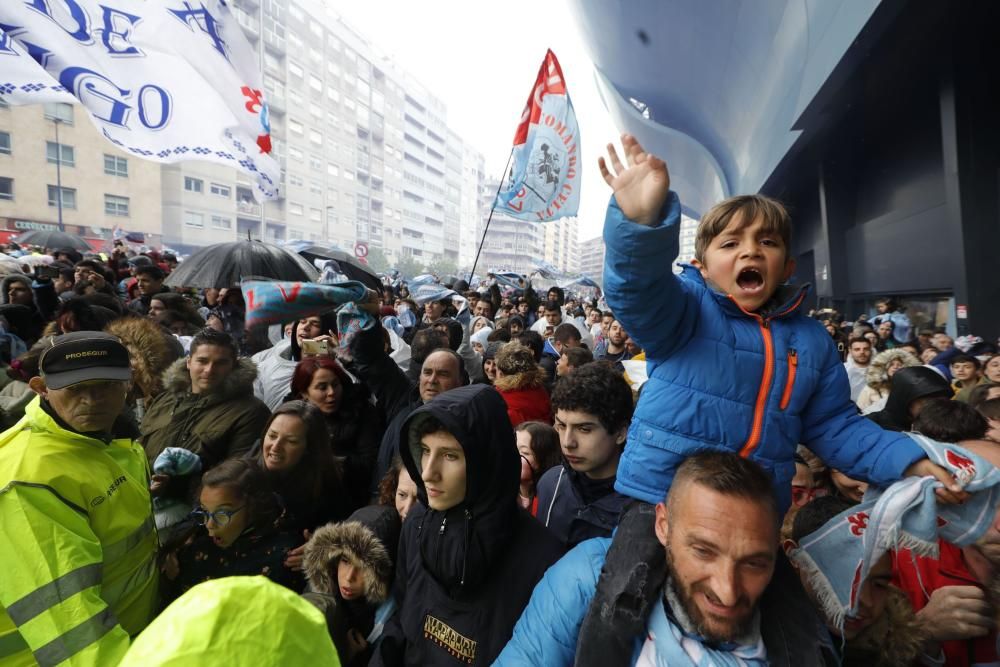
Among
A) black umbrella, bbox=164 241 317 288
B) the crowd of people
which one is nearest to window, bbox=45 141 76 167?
black umbrella, bbox=164 241 317 288

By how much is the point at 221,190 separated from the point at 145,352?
58.5 metres

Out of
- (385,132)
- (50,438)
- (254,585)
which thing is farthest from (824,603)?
(385,132)

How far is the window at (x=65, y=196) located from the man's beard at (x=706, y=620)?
52655 millimetres

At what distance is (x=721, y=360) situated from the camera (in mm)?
1516

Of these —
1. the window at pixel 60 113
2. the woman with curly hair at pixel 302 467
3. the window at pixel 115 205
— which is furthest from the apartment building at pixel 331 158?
the woman with curly hair at pixel 302 467

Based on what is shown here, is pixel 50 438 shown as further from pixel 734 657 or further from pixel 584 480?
pixel 734 657

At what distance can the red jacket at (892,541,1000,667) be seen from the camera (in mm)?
1650

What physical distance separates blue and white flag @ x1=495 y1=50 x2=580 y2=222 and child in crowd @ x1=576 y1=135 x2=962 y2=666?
752 centimetres

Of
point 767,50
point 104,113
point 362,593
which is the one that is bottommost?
point 362,593

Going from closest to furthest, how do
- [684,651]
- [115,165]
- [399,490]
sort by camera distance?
1. [684,651]
2. [399,490]
3. [115,165]

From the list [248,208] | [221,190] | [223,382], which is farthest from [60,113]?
[223,382]

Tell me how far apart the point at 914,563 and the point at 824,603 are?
2.08 ft

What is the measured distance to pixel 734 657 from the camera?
1.24 metres

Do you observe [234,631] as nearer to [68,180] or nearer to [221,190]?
[68,180]
